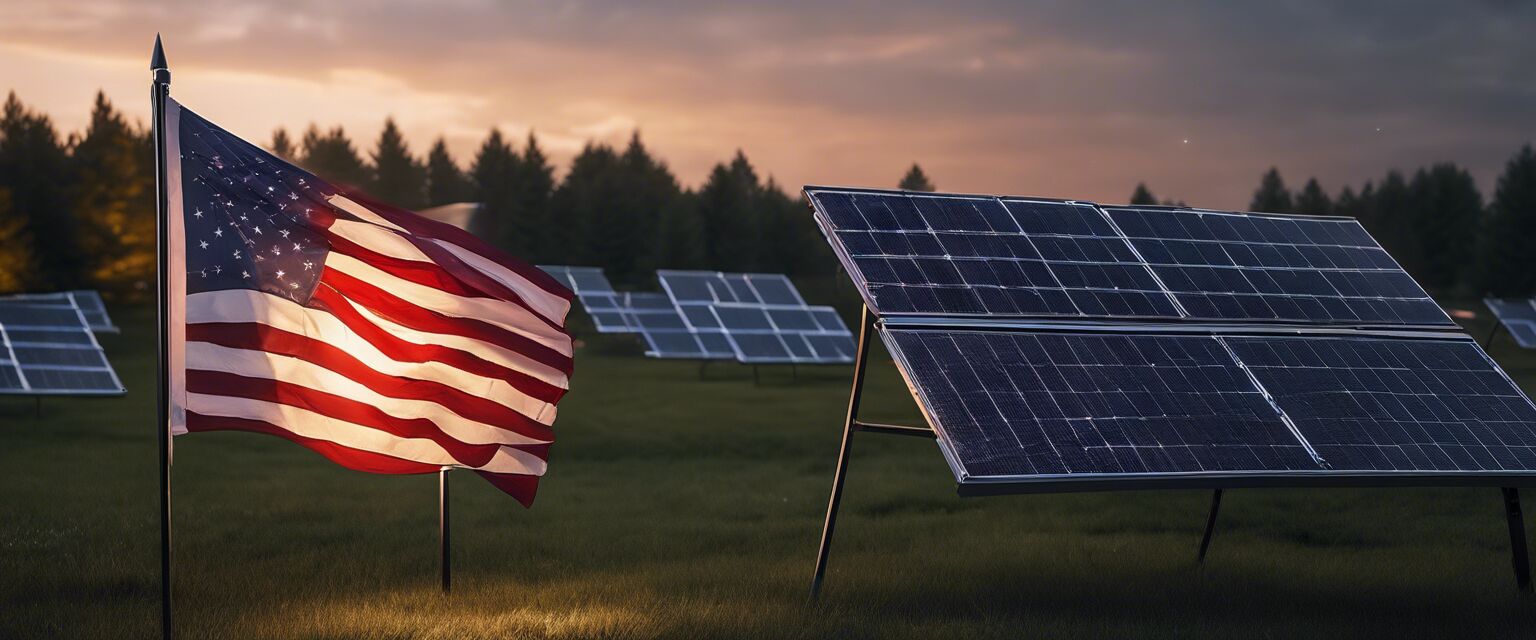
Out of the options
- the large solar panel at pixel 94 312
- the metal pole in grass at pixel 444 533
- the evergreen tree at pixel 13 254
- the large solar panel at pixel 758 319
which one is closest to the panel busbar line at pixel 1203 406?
the metal pole in grass at pixel 444 533

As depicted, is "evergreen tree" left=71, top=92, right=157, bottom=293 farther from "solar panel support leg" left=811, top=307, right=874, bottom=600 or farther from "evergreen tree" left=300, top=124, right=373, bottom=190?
"solar panel support leg" left=811, top=307, right=874, bottom=600

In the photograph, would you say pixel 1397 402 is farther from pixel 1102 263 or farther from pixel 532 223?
pixel 532 223

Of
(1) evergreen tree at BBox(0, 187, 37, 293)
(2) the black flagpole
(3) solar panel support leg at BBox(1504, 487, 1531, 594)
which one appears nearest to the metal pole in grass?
(2) the black flagpole

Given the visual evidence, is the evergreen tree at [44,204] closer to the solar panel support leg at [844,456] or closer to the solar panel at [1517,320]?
the solar panel at [1517,320]

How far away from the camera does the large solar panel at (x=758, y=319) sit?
46438mm

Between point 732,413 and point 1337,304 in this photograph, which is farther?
point 732,413

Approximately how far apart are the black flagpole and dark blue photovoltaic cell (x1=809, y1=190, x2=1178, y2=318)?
17.0 ft

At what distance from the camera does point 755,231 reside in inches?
4975

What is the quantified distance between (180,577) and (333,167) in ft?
474

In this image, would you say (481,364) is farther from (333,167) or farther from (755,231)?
(333,167)

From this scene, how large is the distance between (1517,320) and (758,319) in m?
34.1

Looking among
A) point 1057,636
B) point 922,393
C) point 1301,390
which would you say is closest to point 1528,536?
point 1301,390

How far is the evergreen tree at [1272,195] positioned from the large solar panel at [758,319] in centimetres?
11512

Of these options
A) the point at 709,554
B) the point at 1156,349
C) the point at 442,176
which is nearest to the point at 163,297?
the point at 709,554
